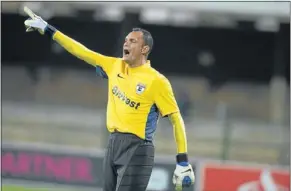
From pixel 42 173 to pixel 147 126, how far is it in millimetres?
6257

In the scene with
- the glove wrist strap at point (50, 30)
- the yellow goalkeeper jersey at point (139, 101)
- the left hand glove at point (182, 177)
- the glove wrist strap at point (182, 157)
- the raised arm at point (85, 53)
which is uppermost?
the glove wrist strap at point (50, 30)

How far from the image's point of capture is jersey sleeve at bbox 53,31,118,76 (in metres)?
6.19

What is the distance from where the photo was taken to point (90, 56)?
626cm

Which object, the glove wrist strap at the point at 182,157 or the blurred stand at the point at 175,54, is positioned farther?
the blurred stand at the point at 175,54

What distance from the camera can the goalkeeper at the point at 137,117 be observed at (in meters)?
5.88

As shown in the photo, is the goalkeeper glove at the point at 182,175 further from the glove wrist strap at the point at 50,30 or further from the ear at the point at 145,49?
the glove wrist strap at the point at 50,30

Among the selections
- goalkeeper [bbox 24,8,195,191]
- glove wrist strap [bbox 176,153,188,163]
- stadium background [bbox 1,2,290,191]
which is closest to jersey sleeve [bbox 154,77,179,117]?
goalkeeper [bbox 24,8,195,191]

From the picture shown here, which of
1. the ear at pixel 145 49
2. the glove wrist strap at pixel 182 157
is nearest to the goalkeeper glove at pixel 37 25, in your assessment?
the ear at pixel 145 49

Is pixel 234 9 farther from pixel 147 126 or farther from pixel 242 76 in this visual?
pixel 147 126

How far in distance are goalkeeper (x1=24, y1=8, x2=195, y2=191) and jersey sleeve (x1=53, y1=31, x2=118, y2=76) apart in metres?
0.18

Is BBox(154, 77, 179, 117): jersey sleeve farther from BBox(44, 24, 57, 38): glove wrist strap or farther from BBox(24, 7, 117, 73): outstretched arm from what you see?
BBox(44, 24, 57, 38): glove wrist strap

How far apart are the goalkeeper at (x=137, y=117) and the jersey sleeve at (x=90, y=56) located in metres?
0.18

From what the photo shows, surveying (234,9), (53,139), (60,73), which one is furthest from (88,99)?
(53,139)

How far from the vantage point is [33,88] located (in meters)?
27.5
